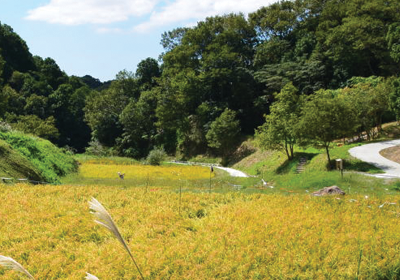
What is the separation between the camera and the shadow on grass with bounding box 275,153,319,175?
3015 cm

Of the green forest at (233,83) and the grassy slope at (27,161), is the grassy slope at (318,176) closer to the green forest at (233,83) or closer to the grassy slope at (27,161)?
the green forest at (233,83)

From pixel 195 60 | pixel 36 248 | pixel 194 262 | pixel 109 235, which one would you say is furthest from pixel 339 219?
pixel 195 60

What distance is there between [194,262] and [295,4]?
5968 cm

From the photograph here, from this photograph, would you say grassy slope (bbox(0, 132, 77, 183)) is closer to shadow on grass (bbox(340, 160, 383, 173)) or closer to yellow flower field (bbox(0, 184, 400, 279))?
yellow flower field (bbox(0, 184, 400, 279))

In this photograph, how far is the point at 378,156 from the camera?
2591 centimetres

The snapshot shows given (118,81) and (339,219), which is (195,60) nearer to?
(118,81)

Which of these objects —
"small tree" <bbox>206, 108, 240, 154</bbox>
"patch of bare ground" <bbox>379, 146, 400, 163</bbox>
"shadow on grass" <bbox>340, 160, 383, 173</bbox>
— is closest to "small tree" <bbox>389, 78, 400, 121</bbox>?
"patch of bare ground" <bbox>379, 146, 400, 163</bbox>

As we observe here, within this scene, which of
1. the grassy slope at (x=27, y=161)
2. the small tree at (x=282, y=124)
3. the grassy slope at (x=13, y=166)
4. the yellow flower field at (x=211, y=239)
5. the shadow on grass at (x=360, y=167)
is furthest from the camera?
the small tree at (x=282, y=124)

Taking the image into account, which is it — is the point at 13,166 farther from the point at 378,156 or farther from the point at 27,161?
the point at 378,156

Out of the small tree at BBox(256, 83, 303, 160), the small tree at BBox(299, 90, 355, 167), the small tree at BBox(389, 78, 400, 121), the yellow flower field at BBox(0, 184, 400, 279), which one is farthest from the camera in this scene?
the small tree at BBox(256, 83, 303, 160)

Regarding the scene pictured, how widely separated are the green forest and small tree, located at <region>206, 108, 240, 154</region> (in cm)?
17

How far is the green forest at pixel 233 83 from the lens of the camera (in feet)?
123

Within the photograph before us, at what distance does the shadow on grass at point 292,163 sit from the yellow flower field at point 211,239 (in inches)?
880

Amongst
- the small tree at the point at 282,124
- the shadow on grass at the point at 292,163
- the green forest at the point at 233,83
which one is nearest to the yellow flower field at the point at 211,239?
the shadow on grass at the point at 292,163
